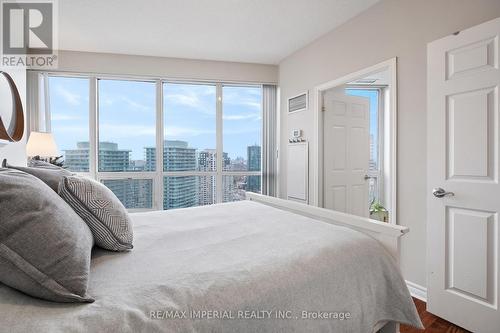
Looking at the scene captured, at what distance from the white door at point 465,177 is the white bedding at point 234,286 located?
0.96 m

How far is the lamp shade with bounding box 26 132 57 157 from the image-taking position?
2.98 m

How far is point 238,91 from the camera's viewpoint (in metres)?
4.47

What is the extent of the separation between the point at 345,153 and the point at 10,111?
3.41 meters

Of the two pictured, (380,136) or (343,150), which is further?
(380,136)

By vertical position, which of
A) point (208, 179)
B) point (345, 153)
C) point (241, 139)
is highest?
point (241, 139)

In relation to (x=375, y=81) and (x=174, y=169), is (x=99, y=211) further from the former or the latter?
(x=375, y=81)

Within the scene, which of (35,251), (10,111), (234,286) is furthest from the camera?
(10,111)

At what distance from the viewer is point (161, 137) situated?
4.14 meters

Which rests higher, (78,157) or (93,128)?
(93,128)

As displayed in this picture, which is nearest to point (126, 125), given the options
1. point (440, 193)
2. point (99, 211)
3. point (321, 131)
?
point (321, 131)

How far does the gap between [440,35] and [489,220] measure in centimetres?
138

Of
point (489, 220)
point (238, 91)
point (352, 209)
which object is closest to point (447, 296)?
point (489, 220)

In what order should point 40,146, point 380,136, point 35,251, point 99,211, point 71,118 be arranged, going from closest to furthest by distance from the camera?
point 35,251 → point 99,211 → point 40,146 → point 71,118 → point 380,136

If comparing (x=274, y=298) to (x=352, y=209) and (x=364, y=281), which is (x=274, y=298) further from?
(x=352, y=209)
